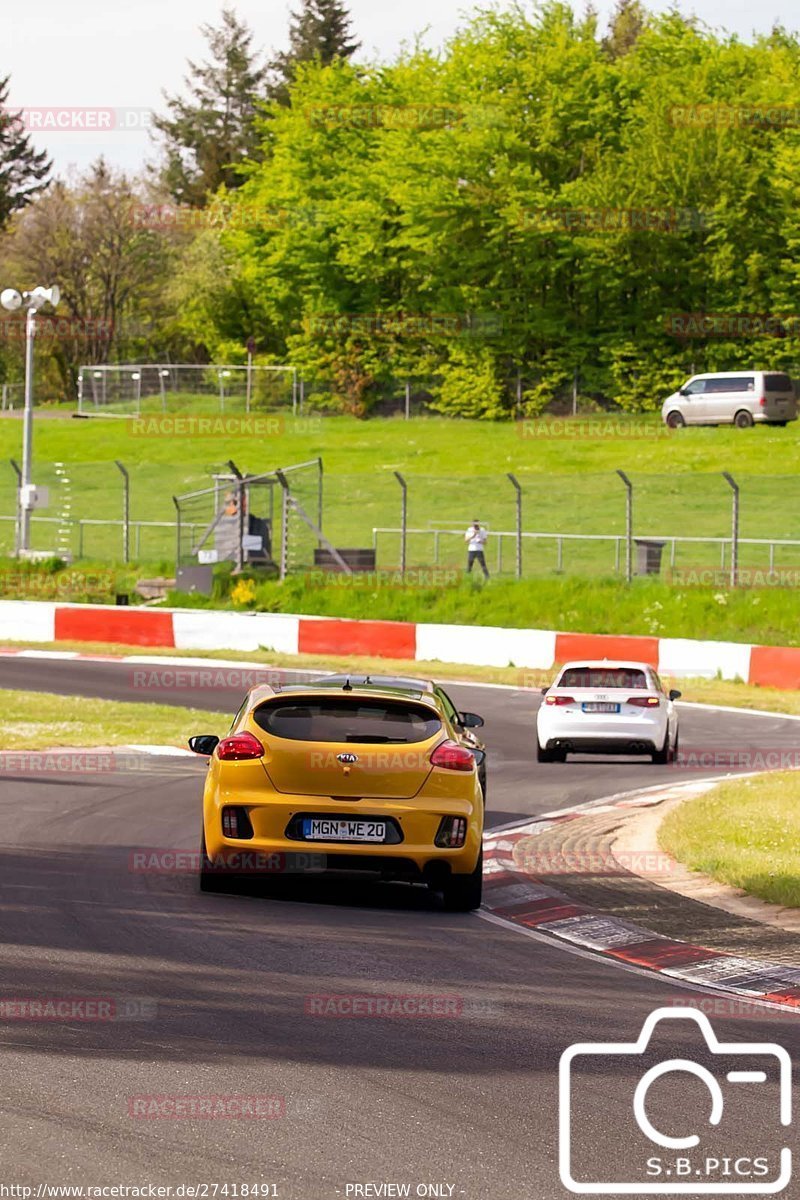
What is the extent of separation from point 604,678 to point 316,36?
107m

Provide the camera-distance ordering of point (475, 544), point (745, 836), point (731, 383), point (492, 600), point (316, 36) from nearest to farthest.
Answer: point (745, 836), point (492, 600), point (475, 544), point (731, 383), point (316, 36)

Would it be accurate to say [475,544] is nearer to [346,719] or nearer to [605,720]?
[605,720]

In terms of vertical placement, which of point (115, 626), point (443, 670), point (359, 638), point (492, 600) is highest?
point (492, 600)

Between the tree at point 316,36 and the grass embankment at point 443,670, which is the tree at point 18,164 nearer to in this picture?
the tree at point 316,36

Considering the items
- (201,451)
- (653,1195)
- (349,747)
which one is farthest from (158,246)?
(653,1195)

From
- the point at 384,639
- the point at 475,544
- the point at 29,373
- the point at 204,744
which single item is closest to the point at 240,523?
the point at 475,544

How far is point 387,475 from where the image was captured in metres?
53.8

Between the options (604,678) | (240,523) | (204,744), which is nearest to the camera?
(204,744)

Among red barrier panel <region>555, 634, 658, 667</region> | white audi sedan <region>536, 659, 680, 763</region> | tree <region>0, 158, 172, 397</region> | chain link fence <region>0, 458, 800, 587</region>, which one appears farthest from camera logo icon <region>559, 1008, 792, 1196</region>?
tree <region>0, 158, 172, 397</region>

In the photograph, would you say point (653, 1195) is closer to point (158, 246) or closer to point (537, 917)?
point (537, 917)

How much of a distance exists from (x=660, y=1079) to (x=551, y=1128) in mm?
889

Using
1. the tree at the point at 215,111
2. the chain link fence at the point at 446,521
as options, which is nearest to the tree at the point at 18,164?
the tree at the point at 215,111

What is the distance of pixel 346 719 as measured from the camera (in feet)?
39.3

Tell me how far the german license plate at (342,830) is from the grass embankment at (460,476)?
26026 mm
